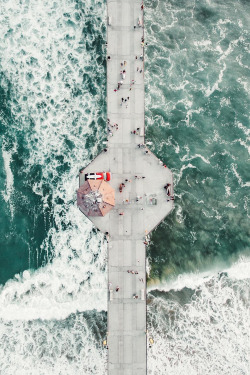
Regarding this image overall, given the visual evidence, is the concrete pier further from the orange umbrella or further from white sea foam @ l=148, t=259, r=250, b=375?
the orange umbrella

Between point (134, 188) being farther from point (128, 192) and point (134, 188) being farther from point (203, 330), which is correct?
point (203, 330)

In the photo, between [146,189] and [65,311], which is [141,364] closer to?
[65,311]

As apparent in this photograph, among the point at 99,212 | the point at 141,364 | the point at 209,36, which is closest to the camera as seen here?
the point at 99,212

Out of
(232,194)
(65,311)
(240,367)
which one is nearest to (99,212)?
(65,311)

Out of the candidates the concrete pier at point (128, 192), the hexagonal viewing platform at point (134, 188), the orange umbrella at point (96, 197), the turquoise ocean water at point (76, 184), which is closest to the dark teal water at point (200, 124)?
the turquoise ocean water at point (76, 184)

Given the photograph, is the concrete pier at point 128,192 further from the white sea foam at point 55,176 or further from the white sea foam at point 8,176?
the white sea foam at point 8,176

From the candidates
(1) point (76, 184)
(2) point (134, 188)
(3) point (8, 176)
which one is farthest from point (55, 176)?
(2) point (134, 188)

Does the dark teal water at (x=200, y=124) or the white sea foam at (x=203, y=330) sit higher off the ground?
the dark teal water at (x=200, y=124)

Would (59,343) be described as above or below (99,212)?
below
